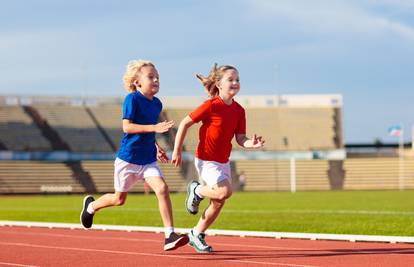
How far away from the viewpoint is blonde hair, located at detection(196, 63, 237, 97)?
8.70 m

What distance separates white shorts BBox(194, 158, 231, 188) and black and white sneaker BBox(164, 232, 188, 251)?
695mm

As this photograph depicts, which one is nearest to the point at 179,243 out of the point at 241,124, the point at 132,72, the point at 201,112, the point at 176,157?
the point at 176,157

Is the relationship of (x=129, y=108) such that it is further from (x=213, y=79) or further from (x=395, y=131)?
(x=395, y=131)

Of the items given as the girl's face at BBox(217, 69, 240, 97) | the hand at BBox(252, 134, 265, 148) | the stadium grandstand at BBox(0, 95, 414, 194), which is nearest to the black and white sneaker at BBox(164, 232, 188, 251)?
the hand at BBox(252, 134, 265, 148)

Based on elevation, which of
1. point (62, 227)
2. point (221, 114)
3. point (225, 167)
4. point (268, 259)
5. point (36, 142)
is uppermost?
point (221, 114)

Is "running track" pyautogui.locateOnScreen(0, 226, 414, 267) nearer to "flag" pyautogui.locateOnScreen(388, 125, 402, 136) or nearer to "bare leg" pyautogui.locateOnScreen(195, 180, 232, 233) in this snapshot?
"bare leg" pyautogui.locateOnScreen(195, 180, 232, 233)

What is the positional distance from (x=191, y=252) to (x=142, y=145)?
1.36 meters

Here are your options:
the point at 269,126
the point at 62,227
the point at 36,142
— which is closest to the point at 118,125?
the point at 36,142

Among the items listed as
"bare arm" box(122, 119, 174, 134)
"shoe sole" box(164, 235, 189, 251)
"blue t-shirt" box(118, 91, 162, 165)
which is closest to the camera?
"bare arm" box(122, 119, 174, 134)

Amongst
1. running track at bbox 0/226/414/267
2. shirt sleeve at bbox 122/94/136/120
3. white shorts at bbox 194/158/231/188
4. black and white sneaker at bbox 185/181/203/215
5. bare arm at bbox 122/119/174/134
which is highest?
shirt sleeve at bbox 122/94/136/120

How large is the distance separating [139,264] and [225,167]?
1.45 metres

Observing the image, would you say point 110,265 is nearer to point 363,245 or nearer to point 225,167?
point 225,167

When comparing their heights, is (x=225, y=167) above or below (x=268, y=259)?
above

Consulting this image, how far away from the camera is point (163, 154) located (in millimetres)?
8742
